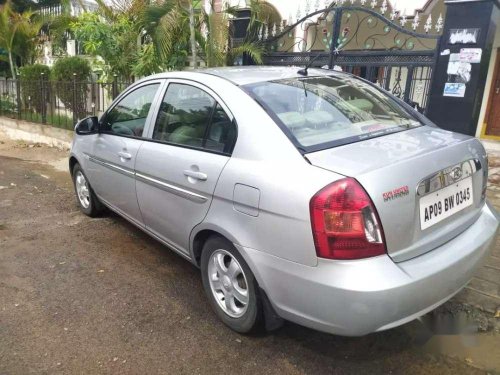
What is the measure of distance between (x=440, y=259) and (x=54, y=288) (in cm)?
275

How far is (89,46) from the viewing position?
9.68 metres

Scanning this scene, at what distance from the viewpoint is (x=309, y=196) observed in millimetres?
2088

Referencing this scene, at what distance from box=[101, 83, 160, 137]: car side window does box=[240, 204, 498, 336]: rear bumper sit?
5.70 ft

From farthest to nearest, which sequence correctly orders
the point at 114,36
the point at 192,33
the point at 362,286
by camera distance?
the point at 114,36 < the point at 192,33 < the point at 362,286

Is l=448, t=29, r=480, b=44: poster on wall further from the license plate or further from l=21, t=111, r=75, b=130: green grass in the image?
l=21, t=111, r=75, b=130: green grass

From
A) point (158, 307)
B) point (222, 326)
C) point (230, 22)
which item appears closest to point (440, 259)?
point (222, 326)

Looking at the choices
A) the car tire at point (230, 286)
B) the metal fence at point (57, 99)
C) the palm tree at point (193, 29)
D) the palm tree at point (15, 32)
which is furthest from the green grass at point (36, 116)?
the car tire at point (230, 286)

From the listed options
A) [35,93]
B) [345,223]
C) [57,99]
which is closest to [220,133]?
[345,223]

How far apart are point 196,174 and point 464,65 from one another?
14.0ft

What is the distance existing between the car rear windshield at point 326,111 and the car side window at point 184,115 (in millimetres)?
376

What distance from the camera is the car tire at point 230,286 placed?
8.34ft

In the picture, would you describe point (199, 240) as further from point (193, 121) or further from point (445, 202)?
point (445, 202)

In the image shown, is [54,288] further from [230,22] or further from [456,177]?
[230,22]

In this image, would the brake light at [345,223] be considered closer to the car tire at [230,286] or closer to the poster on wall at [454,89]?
A: the car tire at [230,286]
